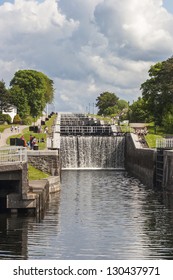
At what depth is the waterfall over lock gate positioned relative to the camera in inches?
3206

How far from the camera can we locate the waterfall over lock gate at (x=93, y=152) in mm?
81438

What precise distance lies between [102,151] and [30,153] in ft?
93.3

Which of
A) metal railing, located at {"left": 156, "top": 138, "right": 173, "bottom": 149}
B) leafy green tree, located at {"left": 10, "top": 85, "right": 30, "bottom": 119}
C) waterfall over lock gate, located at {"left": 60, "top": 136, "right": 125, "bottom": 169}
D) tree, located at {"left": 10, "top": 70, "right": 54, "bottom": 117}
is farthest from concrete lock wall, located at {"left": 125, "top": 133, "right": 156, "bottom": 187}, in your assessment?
tree, located at {"left": 10, "top": 70, "right": 54, "bottom": 117}

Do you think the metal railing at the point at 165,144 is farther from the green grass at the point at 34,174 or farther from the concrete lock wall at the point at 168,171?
the green grass at the point at 34,174

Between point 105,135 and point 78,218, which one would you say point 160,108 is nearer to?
point 105,135

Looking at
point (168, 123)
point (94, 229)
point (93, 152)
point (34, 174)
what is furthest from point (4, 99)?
point (94, 229)

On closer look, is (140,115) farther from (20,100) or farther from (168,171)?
(168,171)

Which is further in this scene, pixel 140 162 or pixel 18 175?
pixel 140 162

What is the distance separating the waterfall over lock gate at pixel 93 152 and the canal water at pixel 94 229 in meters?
31.9

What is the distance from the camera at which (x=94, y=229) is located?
105 ft

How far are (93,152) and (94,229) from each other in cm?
5031

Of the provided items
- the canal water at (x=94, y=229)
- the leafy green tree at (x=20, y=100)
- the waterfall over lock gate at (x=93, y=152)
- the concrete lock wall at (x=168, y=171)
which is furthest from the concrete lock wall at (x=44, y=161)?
the leafy green tree at (x=20, y=100)

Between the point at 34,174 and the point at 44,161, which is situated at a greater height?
the point at 44,161
